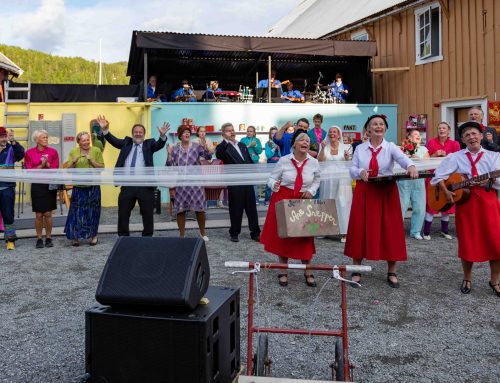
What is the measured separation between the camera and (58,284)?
5148 mm

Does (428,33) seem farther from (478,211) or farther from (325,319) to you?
(325,319)

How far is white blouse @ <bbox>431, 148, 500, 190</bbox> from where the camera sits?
4.59 metres

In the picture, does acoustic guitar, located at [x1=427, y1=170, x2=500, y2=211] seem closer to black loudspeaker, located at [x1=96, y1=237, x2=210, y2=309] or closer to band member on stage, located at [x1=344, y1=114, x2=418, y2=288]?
band member on stage, located at [x1=344, y1=114, x2=418, y2=288]

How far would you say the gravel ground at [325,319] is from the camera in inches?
123

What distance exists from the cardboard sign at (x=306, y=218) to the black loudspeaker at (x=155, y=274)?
1.86 m

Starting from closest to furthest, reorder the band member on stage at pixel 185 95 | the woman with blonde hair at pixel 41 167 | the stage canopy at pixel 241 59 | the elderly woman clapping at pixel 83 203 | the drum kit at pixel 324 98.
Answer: the woman with blonde hair at pixel 41 167 < the elderly woman clapping at pixel 83 203 < the stage canopy at pixel 241 59 < the band member on stage at pixel 185 95 < the drum kit at pixel 324 98

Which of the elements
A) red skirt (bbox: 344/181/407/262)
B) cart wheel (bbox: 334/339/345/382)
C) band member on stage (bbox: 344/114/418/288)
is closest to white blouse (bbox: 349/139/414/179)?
band member on stage (bbox: 344/114/418/288)

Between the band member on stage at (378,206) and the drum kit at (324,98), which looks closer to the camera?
the band member on stage at (378,206)

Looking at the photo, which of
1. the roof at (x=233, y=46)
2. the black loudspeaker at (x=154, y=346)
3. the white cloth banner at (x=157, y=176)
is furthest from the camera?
the roof at (x=233, y=46)

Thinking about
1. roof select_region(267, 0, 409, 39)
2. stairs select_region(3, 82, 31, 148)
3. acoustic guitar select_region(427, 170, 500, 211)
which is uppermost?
roof select_region(267, 0, 409, 39)

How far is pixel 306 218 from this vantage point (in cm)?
442

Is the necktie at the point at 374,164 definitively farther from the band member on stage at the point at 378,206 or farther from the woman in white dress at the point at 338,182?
the woman in white dress at the point at 338,182

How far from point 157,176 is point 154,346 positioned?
14.5ft

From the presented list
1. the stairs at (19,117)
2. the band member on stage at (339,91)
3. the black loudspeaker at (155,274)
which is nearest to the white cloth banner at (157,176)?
the black loudspeaker at (155,274)
